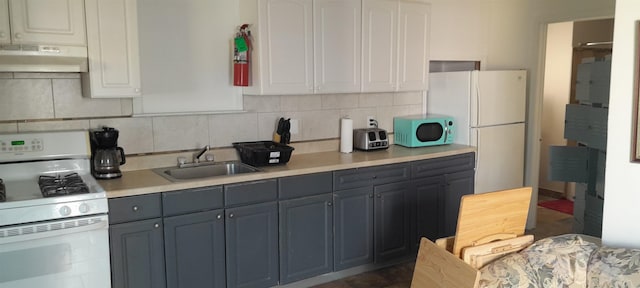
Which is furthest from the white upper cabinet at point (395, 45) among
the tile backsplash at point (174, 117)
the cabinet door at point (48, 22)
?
Result: the cabinet door at point (48, 22)

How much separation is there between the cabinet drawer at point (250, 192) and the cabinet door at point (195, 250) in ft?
0.39

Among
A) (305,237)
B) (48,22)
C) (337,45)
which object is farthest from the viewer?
(337,45)

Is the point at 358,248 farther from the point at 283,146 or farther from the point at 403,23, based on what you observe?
the point at 403,23

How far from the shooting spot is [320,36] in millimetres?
3684

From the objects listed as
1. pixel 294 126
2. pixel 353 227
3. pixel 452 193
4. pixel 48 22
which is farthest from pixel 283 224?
pixel 48 22

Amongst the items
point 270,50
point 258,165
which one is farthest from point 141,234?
point 270,50

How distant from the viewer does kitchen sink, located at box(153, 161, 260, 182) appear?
334 centimetres

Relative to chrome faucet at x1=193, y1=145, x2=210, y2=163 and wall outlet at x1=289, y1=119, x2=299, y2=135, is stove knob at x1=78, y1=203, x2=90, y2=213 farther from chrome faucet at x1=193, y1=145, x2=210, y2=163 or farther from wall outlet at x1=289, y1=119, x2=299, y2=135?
wall outlet at x1=289, y1=119, x2=299, y2=135

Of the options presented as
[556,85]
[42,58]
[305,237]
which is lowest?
[305,237]

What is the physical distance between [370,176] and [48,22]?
7.45 ft

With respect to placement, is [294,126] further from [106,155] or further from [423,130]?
[106,155]

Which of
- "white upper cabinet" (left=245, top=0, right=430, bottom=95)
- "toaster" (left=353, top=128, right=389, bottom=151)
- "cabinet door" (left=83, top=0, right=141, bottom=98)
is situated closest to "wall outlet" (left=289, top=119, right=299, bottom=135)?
"white upper cabinet" (left=245, top=0, right=430, bottom=95)

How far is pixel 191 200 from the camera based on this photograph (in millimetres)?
2941

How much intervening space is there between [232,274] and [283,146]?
3.12 feet
